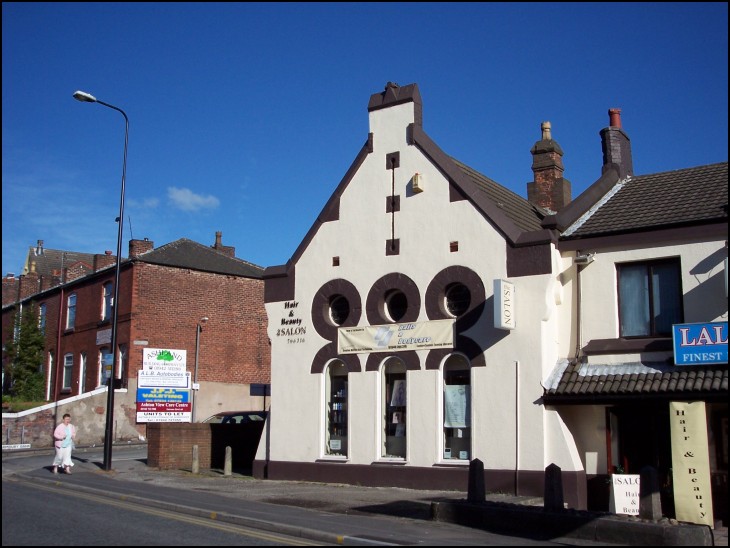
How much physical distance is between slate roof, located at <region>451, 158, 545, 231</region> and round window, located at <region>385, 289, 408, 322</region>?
322 centimetres

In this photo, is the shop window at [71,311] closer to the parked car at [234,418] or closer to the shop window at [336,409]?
the parked car at [234,418]

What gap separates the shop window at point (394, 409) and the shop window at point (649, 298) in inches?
208

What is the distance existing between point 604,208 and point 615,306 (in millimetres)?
2931

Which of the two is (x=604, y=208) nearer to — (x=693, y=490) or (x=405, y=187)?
(x=405, y=187)

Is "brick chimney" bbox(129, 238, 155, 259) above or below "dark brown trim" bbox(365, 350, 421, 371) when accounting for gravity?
above

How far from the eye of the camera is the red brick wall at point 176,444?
23875 mm

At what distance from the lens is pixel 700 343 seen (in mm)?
16156

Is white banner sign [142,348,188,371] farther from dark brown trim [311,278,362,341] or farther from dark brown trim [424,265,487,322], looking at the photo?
dark brown trim [424,265,487,322]

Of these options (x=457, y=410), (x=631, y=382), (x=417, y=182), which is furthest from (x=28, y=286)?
(x=631, y=382)

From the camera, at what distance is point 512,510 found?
13469 mm

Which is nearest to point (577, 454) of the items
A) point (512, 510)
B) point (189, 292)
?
point (512, 510)

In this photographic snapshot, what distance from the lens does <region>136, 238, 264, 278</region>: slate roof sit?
37.8m

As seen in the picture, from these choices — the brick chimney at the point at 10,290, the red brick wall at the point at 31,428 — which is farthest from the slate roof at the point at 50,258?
the red brick wall at the point at 31,428

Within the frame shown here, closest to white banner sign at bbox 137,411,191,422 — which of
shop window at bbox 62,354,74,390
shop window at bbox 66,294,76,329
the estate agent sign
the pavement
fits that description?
the estate agent sign
